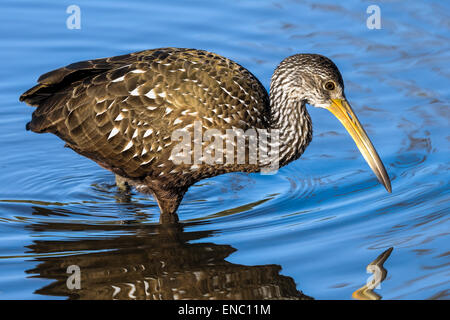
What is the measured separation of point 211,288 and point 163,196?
64.5 inches

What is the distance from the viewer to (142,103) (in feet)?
27.2

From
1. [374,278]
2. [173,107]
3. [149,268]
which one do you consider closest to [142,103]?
[173,107]

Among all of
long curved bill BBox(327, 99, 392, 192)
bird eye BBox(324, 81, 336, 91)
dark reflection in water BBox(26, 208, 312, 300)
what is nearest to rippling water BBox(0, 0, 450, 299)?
dark reflection in water BBox(26, 208, 312, 300)

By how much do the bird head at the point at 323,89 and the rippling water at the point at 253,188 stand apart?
0.72 metres

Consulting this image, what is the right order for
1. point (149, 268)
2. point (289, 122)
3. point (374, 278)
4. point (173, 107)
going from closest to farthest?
point (374, 278), point (149, 268), point (173, 107), point (289, 122)

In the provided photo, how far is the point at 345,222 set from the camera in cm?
843

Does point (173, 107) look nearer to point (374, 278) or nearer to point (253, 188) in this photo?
point (253, 188)

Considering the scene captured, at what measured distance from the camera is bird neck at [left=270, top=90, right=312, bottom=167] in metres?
8.41

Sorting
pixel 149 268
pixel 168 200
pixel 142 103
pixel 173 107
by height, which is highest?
pixel 142 103

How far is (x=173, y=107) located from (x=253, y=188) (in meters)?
1.70

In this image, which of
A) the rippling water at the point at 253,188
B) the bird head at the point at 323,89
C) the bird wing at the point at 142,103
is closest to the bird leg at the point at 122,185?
the rippling water at the point at 253,188

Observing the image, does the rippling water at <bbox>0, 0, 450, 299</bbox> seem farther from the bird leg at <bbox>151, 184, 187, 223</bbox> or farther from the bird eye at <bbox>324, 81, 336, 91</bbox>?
the bird eye at <bbox>324, 81, 336, 91</bbox>

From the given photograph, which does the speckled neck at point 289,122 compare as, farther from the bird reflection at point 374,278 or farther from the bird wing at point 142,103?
the bird reflection at point 374,278

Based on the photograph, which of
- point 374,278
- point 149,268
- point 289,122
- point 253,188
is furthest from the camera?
point 253,188
